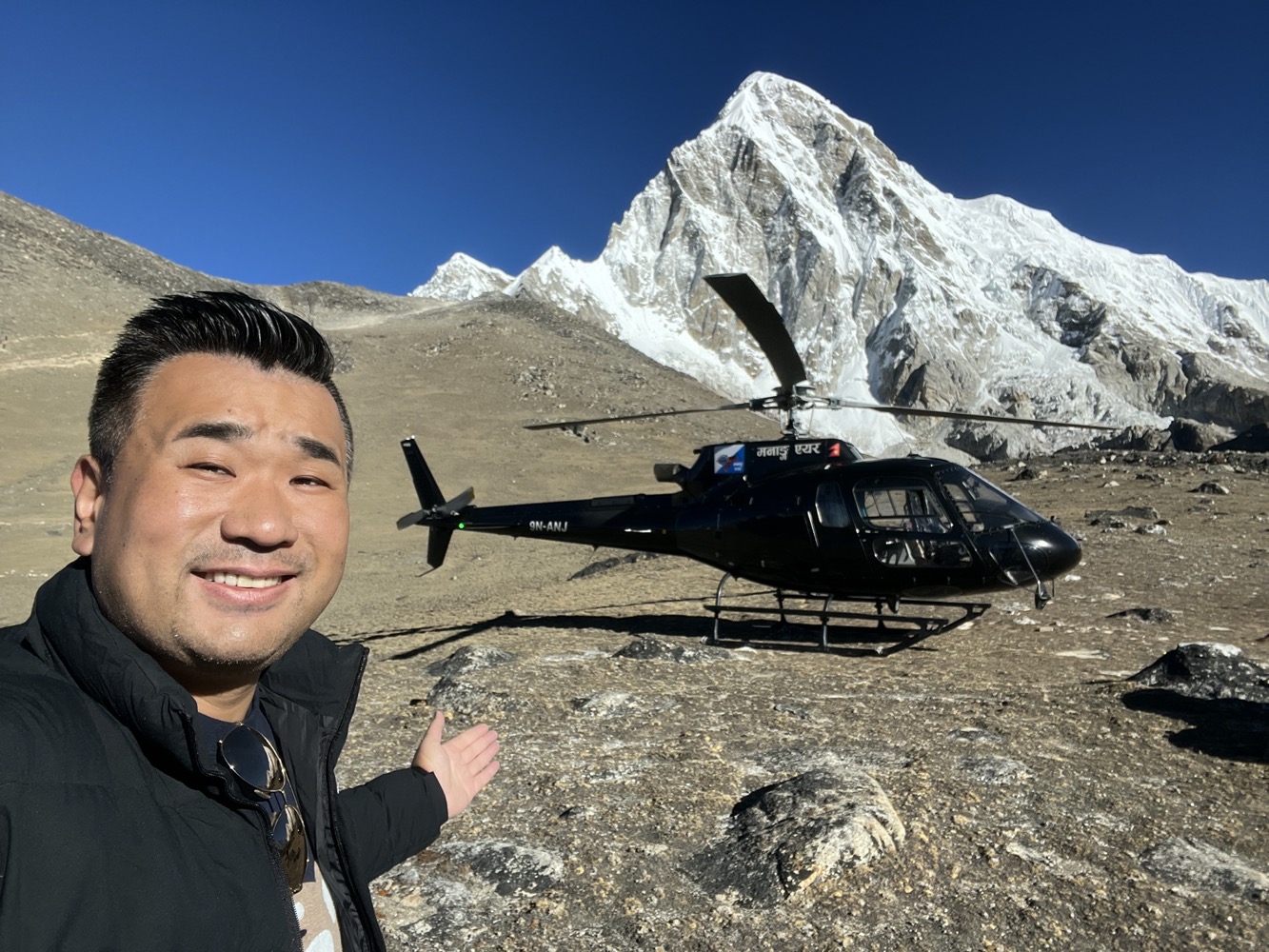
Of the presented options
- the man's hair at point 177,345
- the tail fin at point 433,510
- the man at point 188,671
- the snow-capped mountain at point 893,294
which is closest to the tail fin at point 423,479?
the tail fin at point 433,510

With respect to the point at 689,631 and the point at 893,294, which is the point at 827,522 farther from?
the point at 893,294

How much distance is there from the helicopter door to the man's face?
262 inches

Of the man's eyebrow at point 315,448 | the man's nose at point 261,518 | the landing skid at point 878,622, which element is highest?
the man's eyebrow at point 315,448

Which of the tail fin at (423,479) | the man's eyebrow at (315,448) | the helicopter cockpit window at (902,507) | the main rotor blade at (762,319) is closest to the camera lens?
the man's eyebrow at (315,448)

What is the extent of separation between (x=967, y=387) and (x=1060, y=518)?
89703 millimetres

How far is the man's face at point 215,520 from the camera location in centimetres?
128

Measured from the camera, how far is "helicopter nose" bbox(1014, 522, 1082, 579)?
23.0ft

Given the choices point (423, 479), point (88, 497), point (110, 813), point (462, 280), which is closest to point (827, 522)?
point (423, 479)

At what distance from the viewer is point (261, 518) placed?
136cm

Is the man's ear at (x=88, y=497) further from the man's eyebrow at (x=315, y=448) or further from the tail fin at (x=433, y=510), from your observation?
the tail fin at (x=433, y=510)

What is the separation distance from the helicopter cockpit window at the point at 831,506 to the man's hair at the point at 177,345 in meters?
6.68

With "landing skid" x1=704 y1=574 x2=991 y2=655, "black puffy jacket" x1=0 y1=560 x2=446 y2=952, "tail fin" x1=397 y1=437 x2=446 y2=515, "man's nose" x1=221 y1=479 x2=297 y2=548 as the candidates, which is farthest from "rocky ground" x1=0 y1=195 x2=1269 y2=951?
"man's nose" x1=221 y1=479 x2=297 y2=548

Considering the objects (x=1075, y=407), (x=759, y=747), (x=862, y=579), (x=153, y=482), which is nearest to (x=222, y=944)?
(x=153, y=482)

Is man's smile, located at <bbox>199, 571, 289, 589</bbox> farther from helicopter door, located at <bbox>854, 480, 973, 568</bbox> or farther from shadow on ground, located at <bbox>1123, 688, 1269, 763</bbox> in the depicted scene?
helicopter door, located at <bbox>854, 480, 973, 568</bbox>
